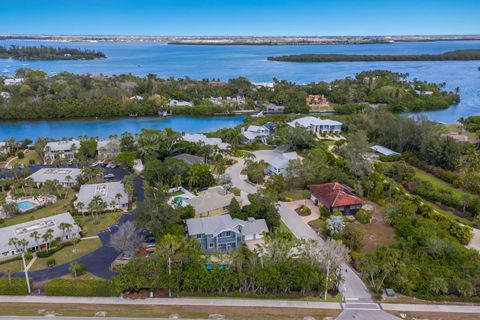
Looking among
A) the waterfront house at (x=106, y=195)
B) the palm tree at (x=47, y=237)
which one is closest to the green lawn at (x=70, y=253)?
the palm tree at (x=47, y=237)

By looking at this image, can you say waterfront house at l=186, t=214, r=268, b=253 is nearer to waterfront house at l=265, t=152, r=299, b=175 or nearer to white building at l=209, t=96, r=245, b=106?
waterfront house at l=265, t=152, r=299, b=175

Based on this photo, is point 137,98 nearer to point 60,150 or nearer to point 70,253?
point 60,150

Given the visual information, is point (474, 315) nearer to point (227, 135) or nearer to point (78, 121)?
point (227, 135)

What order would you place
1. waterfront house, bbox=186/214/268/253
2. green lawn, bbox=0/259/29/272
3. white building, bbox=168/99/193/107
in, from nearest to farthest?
1. green lawn, bbox=0/259/29/272
2. waterfront house, bbox=186/214/268/253
3. white building, bbox=168/99/193/107

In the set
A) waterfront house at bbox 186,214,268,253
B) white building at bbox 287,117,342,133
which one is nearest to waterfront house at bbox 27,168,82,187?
waterfront house at bbox 186,214,268,253

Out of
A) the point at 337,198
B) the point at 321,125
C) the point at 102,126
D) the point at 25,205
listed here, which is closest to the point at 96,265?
the point at 25,205
